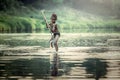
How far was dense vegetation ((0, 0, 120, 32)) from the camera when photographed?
6688cm

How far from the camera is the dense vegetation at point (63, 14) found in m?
66.9

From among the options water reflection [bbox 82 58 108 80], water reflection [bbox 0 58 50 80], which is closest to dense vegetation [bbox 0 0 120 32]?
water reflection [bbox 0 58 50 80]

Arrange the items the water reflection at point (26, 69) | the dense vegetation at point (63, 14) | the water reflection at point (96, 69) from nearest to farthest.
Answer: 1. the water reflection at point (96, 69)
2. the water reflection at point (26, 69)
3. the dense vegetation at point (63, 14)

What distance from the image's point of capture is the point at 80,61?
48.1ft

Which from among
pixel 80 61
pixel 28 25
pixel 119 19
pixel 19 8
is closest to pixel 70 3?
pixel 119 19

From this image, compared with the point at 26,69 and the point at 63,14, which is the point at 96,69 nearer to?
the point at 26,69

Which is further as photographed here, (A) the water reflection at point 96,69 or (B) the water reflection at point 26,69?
(B) the water reflection at point 26,69

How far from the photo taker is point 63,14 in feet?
279

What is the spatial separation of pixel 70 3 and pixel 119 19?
10.6 metres

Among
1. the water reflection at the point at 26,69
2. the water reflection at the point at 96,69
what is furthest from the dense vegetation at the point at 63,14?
the water reflection at the point at 96,69

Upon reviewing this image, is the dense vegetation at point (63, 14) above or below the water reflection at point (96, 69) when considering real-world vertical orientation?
below

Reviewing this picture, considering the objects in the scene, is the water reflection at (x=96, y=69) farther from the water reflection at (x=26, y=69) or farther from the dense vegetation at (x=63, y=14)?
the dense vegetation at (x=63, y=14)

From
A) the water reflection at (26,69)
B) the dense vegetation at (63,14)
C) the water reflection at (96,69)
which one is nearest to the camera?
the water reflection at (96,69)

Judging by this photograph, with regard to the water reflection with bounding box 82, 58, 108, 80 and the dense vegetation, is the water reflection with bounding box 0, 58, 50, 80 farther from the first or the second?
the dense vegetation
